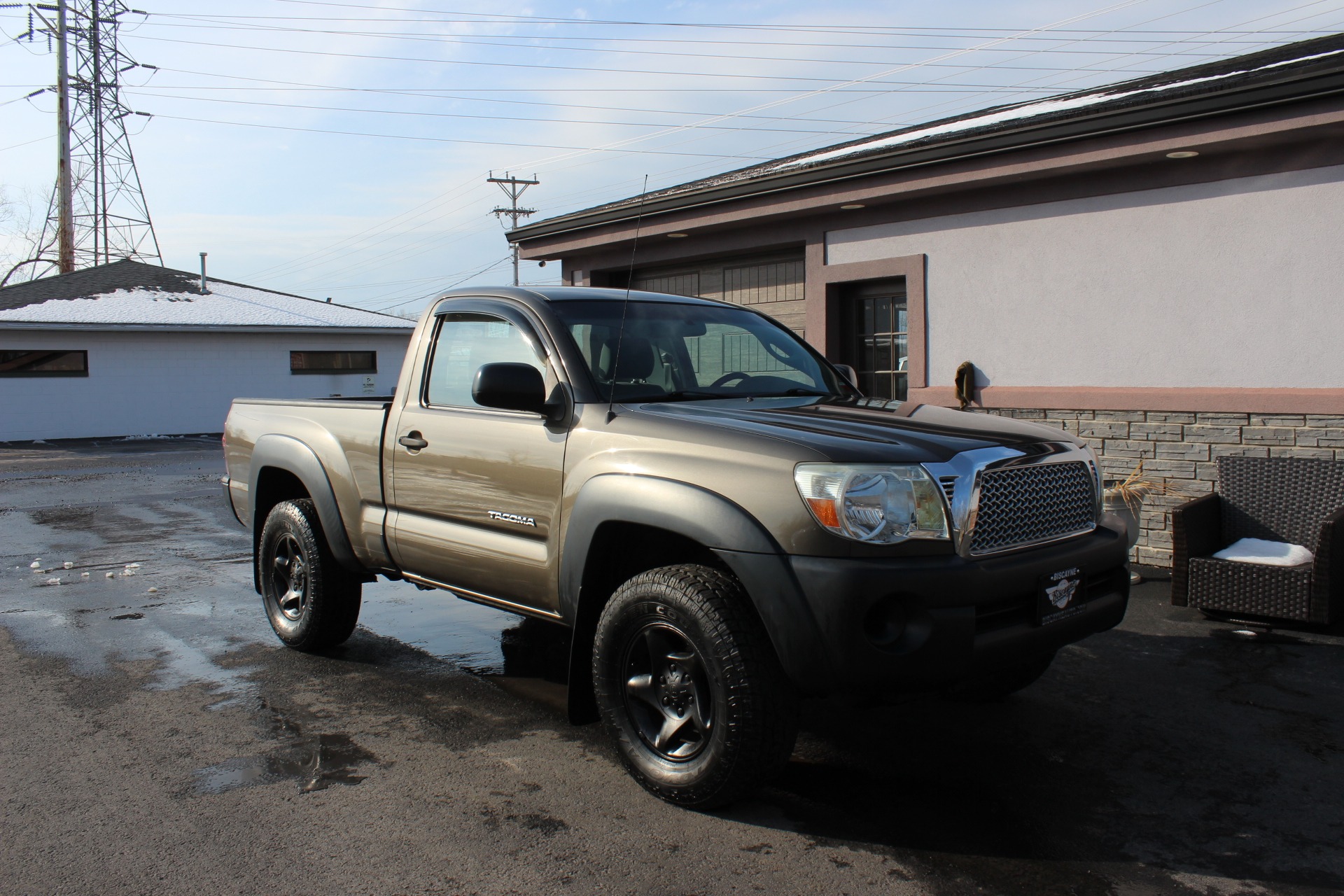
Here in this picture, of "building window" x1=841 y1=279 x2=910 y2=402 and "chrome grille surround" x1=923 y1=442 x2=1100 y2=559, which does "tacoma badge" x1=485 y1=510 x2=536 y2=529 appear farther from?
"building window" x1=841 y1=279 x2=910 y2=402

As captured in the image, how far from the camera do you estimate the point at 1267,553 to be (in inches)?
253

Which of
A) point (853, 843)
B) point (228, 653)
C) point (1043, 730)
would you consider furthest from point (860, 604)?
point (228, 653)

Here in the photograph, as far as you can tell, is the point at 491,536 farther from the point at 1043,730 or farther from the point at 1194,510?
the point at 1194,510

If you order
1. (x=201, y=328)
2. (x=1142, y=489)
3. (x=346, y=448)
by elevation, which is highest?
(x=201, y=328)

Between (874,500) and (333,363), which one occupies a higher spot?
(333,363)

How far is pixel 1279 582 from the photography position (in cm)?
614

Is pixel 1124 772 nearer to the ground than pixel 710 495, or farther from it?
nearer to the ground

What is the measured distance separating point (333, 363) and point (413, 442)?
89.2 ft

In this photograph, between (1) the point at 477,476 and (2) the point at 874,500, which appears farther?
(1) the point at 477,476

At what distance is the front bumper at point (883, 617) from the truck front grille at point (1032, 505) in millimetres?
126

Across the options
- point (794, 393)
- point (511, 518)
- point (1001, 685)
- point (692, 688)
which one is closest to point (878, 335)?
point (794, 393)

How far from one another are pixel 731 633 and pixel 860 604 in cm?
47

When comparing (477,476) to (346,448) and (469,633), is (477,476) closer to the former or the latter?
(346,448)

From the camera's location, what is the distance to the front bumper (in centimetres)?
332
